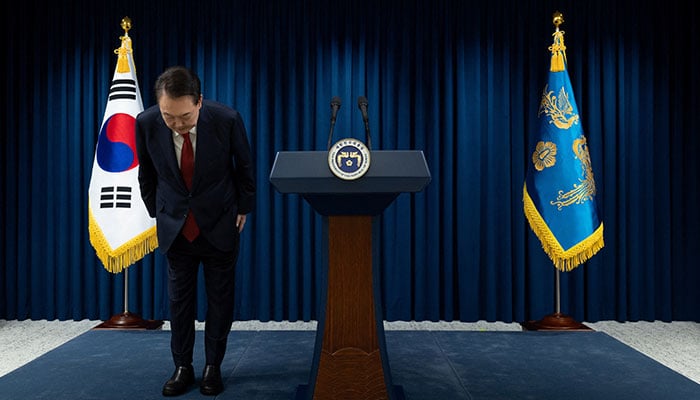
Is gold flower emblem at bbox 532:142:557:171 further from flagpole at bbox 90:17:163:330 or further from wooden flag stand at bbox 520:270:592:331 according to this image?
flagpole at bbox 90:17:163:330

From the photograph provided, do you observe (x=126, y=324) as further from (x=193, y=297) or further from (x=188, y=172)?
A: (x=188, y=172)

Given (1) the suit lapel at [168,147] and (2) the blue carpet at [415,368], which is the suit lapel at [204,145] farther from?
(2) the blue carpet at [415,368]

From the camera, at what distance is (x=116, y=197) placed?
2.92 meters

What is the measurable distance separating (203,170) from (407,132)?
1.97m

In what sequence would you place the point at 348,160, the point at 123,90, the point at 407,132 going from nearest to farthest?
the point at 348,160 → the point at 123,90 → the point at 407,132

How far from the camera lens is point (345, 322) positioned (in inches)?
61.9

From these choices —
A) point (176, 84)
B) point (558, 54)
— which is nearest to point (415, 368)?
point (176, 84)

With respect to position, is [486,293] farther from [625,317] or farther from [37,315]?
[37,315]

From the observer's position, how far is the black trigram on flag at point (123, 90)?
3.01 meters

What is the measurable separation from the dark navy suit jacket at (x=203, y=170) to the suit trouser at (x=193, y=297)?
0.09 metres

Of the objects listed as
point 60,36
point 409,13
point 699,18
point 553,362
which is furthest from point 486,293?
point 60,36

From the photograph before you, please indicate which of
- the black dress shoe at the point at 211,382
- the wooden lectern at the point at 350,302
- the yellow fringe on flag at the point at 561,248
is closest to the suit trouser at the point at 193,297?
the black dress shoe at the point at 211,382

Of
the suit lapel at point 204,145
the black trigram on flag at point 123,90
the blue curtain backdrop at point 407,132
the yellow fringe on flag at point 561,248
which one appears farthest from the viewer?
the blue curtain backdrop at point 407,132

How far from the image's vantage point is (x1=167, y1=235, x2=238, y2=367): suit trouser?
185cm
